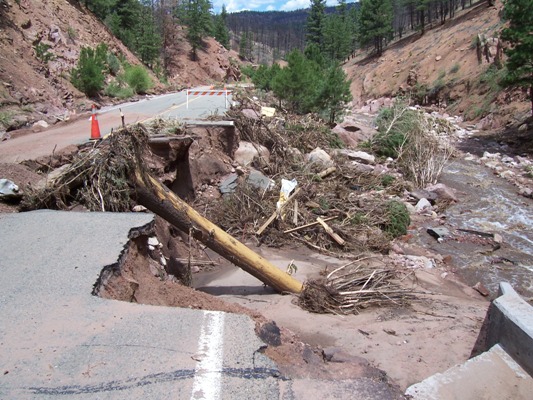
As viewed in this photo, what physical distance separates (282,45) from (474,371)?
140197 mm

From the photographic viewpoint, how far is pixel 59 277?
4320mm

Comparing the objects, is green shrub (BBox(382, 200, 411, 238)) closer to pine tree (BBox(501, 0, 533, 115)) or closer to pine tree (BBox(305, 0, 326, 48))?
pine tree (BBox(501, 0, 533, 115))

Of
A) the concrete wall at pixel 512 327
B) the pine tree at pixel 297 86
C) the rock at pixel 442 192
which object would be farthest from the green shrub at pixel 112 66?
the concrete wall at pixel 512 327

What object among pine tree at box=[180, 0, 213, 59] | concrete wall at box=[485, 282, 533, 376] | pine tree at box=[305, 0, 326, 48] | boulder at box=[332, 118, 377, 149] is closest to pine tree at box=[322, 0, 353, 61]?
pine tree at box=[305, 0, 326, 48]

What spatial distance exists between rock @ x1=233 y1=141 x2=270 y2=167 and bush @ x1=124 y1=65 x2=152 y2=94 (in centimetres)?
1318

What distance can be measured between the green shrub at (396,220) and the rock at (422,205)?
4.58 ft

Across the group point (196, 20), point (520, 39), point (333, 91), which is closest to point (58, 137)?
point (333, 91)

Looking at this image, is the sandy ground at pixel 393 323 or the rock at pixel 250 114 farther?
the rock at pixel 250 114

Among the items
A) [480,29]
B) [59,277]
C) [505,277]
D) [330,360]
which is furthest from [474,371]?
[480,29]

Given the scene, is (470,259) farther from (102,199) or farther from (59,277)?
(59,277)

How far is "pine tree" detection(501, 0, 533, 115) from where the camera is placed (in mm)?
18031

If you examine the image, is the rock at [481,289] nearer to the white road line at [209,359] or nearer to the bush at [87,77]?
the white road line at [209,359]

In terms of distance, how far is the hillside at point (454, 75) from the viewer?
82.3 ft

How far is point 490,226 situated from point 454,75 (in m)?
23.3
